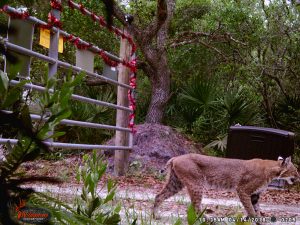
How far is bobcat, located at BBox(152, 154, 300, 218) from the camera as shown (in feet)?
16.8

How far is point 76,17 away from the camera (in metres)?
12.4

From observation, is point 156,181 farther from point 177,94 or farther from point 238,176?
point 177,94

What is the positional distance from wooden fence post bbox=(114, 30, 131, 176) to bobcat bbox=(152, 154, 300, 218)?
107 inches

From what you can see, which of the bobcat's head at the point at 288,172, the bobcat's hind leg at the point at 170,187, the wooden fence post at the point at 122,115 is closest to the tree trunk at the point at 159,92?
the wooden fence post at the point at 122,115

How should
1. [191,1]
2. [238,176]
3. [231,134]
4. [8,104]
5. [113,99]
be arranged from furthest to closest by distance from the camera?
[191,1] → [113,99] → [231,134] → [238,176] → [8,104]

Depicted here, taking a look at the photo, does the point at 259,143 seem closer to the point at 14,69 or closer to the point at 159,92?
the point at 159,92

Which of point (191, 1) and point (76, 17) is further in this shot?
point (191, 1)

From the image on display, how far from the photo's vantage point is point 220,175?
5.34m

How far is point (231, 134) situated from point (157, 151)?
1.45m

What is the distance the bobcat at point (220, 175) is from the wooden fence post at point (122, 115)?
2715mm

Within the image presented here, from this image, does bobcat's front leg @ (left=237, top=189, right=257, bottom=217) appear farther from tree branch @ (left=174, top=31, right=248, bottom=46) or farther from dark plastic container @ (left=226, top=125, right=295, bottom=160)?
tree branch @ (left=174, top=31, right=248, bottom=46)

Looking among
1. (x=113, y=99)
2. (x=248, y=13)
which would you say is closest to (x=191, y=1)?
(x=248, y=13)

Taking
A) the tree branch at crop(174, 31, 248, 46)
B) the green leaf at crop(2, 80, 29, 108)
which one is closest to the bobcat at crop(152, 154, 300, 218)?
the green leaf at crop(2, 80, 29, 108)

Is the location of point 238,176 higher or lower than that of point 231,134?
lower
